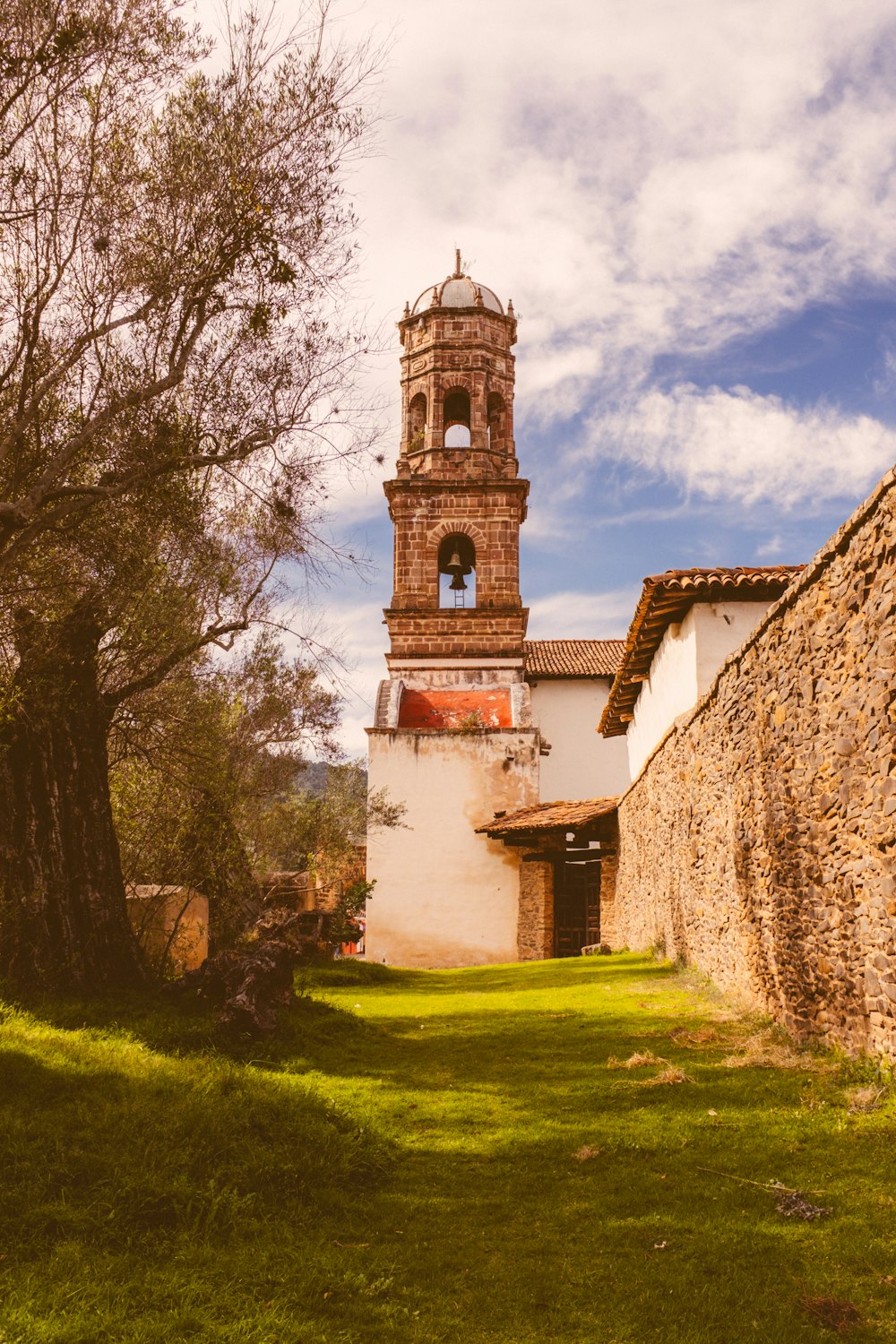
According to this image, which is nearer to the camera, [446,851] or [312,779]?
[446,851]

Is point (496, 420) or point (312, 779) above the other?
point (496, 420)

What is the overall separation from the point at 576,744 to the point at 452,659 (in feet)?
20.6

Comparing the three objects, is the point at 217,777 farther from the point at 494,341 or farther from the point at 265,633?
the point at 494,341

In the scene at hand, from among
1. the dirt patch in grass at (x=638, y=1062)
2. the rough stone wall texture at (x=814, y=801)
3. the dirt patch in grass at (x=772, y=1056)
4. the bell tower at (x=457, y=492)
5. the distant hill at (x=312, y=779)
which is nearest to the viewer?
the rough stone wall texture at (x=814, y=801)

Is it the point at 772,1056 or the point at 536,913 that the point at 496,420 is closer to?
the point at 536,913

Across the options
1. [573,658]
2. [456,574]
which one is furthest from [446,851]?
[573,658]

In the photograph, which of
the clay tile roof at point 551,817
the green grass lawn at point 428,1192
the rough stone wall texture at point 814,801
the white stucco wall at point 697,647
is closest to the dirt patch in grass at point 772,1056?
the green grass lawn at point 428,1192

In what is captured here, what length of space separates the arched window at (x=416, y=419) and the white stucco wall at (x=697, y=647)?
1353cm

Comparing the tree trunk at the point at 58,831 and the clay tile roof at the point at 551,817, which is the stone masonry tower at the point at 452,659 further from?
the tree trunk at the point at 58,831

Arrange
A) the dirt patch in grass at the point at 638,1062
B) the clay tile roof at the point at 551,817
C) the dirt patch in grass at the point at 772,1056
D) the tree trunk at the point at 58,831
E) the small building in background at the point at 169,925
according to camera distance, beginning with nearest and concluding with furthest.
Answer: the dirt patch in grass at the point at 772,1056 → the dirt patch in grass at the point at 638,1062 → the tree trunk at the point at 58,831 → the small building in background at the point at 169,925 → the clay tile roof at the point at 551,817

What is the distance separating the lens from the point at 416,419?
90.4 feet

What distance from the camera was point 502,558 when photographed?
26.2 metres

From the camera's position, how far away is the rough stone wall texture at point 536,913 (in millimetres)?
20938

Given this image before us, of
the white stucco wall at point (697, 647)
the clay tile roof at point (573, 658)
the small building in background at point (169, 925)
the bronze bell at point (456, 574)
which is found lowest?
the small building in background at point (169, 925)
